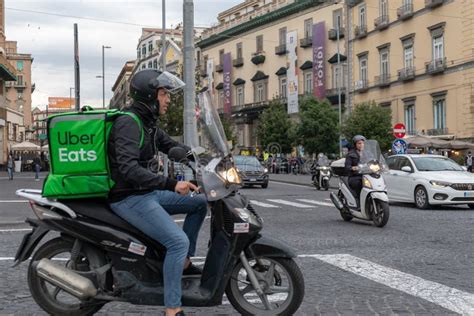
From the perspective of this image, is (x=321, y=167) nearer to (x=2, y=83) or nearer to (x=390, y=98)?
(x=390, y=98)

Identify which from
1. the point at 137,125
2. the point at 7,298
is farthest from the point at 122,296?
the point at 7,298

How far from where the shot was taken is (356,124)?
41.7 m

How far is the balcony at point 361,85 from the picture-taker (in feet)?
164

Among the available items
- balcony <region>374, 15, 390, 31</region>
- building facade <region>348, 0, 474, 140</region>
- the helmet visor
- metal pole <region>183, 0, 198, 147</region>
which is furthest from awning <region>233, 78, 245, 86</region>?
the helmet visor

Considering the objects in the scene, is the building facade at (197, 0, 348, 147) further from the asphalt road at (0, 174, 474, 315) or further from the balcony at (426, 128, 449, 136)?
the asphalt road at (0, 174, 474, 315)

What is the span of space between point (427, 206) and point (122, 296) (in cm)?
1292

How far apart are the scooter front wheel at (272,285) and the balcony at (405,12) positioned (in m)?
41.8

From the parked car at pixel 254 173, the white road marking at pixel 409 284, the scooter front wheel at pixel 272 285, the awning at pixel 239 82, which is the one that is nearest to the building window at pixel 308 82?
the awning at pixel 239 82

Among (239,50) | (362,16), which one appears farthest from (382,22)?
(239,50)

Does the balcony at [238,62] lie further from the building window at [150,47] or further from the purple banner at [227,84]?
the building window at [150,47]

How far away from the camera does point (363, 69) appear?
168ft

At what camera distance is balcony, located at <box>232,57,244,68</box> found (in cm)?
7019

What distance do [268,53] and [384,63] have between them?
63.8 ft

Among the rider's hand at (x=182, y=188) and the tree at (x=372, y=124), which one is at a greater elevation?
the tree at (x=372, y=124)
